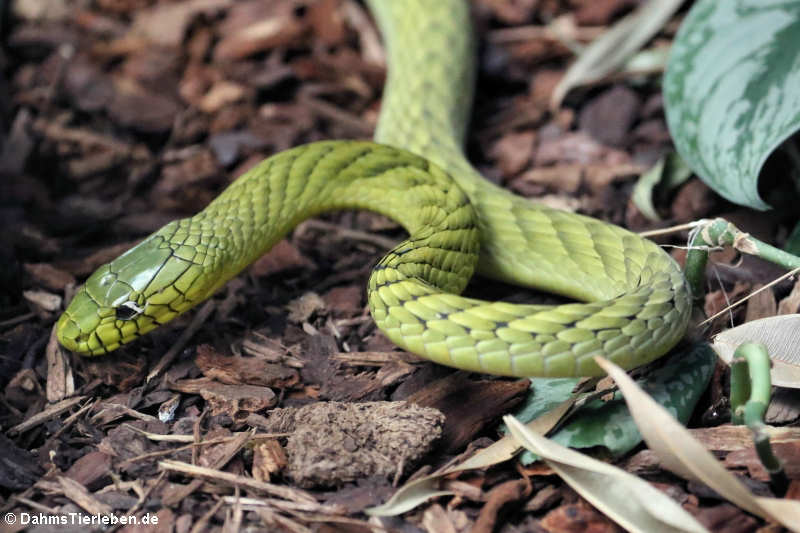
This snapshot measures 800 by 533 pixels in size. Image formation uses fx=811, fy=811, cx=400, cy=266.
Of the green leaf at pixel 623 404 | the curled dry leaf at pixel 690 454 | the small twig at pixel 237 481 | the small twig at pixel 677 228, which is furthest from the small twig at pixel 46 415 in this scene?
the small twig at pixel 677 228

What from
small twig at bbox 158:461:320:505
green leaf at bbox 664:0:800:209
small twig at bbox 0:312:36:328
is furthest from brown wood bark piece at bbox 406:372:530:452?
small twig at bbox 0:312:36:328

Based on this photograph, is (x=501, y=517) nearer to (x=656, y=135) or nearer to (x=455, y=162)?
(x=455, y=162)

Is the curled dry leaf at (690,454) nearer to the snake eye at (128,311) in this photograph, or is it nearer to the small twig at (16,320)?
the snake eye at (128,311)

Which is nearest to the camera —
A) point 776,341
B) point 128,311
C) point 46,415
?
point 776,341

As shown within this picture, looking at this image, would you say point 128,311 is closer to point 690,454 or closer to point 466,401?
point 466,401

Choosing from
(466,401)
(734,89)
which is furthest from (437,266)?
(734,89)
